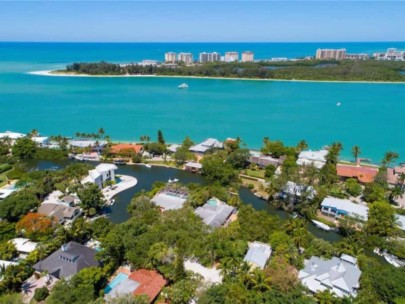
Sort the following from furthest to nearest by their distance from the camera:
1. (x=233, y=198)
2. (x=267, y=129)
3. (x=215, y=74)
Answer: (x=215, y=74) < (x=267, y=129) < (x=233, y=198)

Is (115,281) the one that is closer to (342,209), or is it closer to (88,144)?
(342,209)

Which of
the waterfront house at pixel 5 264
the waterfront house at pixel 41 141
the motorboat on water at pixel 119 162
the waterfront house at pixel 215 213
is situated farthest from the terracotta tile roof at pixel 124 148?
the waterfront house at pixel 5 264

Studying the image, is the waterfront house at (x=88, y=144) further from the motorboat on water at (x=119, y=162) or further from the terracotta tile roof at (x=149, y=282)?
the terracotta tile roof at (x=149, y=282)

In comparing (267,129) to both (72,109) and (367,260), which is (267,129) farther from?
(72,109)

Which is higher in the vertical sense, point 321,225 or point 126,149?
point 126,149

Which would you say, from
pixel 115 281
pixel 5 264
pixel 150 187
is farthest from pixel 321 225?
pixel 5 264

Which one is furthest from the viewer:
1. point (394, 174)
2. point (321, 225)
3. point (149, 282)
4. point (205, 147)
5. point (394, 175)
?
point (205, 147)

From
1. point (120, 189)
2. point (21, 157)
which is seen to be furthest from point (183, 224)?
point (21, 157)
